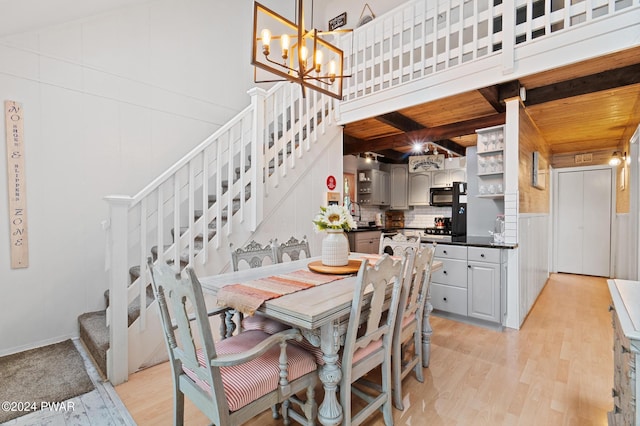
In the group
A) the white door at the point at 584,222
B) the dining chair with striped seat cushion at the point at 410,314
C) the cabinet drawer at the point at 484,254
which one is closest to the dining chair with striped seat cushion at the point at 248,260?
the dining chair with striped seat cushion at the point at 410,314

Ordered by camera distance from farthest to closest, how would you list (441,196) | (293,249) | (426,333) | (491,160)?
(441,196) → (491,160) → (293,249) → (426,333)

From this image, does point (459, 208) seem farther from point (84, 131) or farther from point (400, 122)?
point (84, 131)

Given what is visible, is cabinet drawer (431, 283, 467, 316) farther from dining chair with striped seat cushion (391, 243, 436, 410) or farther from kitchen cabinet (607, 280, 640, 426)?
kitchen cabinet (607, 280, 640, 426)

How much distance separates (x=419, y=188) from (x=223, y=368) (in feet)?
20.1

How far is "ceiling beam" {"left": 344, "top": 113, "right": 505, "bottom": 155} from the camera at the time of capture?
154 inches

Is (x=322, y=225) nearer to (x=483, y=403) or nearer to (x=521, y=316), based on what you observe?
(x=483, y=403)

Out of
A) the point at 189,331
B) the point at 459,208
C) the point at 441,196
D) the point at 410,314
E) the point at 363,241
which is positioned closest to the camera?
the point at 189,331

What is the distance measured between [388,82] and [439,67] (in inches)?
25.9

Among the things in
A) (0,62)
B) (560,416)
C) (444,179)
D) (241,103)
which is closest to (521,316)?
(560,416)

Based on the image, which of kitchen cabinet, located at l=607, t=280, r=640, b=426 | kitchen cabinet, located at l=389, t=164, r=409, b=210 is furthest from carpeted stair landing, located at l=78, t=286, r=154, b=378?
kitchen cabinet, located at l=389, t=164, r=409, b=210

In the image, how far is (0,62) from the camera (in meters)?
2.58

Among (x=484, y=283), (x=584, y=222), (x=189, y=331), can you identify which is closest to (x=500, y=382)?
(x=484, y=283)

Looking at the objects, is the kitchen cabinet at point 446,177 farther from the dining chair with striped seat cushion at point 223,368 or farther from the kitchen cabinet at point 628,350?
the dining chair with striped seat cushion at point 223,368

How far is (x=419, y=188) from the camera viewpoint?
6719 mm
